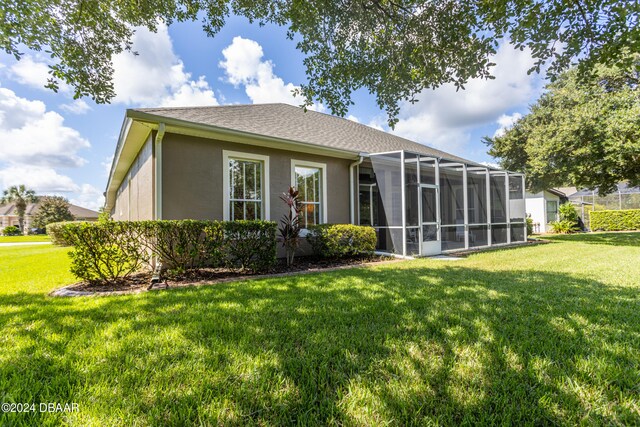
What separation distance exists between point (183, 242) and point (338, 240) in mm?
3890

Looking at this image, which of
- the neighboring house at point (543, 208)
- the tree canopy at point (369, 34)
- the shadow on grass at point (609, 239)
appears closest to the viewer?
the tree canopy at point (369, 34)

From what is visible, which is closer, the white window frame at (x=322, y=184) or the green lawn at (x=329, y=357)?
the green lawn at (x=329, y=357)

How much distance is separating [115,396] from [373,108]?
5.72 meters

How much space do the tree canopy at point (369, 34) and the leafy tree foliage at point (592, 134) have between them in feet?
26.0

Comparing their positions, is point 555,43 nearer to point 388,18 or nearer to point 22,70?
point 388,18

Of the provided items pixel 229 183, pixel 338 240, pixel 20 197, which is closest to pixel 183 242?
pixel 229 183

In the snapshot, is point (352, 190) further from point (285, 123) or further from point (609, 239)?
point (609, 239)

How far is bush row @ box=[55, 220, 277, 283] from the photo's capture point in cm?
501

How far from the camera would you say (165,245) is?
17.8ft

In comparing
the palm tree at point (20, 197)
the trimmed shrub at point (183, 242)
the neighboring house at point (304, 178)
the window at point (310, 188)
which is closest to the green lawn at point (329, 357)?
the trimmed shrub at point (183, 242)

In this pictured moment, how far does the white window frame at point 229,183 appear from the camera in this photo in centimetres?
708

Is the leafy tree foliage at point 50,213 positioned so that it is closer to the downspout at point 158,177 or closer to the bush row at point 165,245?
the downspout at point 158,177

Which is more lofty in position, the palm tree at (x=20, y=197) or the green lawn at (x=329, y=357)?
the palm tree at (x=20, y=197)

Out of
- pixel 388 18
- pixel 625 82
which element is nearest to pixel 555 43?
pixel 388 18
